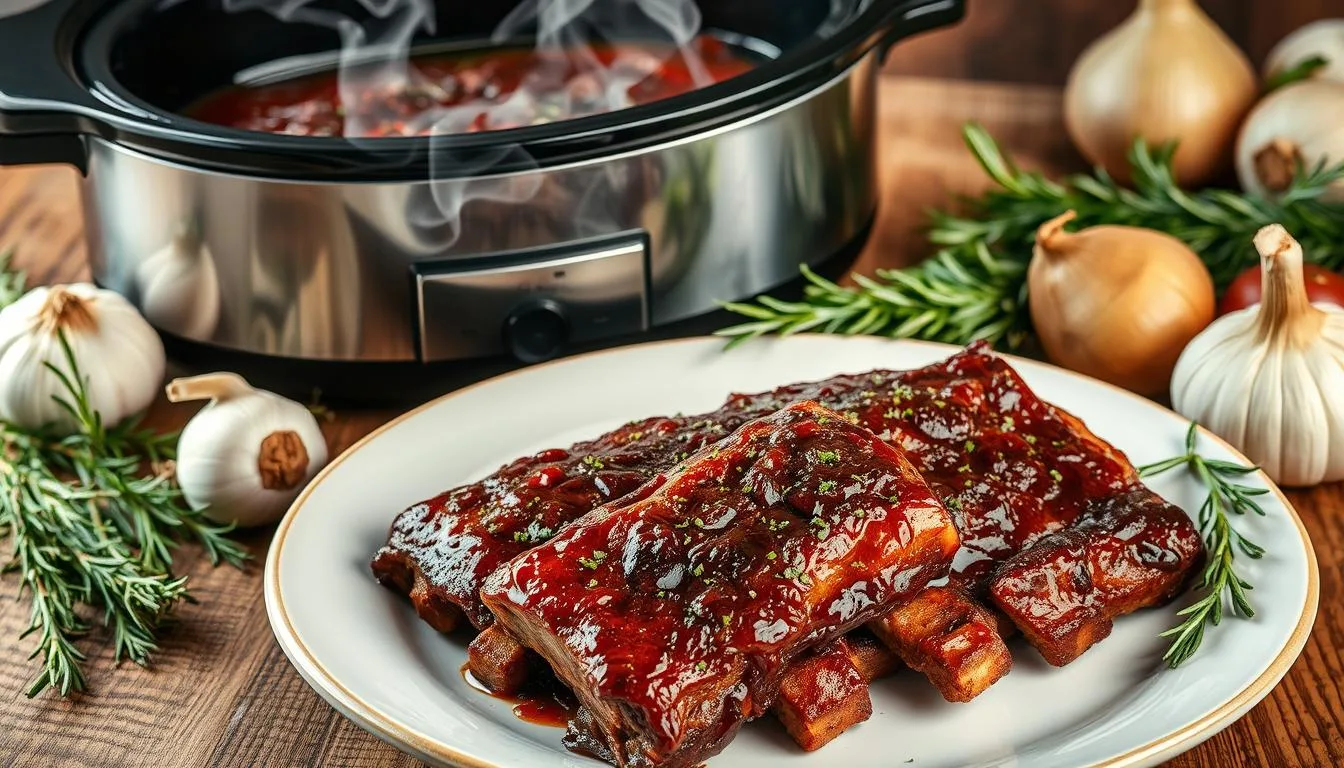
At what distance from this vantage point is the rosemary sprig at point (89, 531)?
2.11m

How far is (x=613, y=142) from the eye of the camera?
239 cm

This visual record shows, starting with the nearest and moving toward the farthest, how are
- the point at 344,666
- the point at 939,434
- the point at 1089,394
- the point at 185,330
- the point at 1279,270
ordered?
1. the point at 344,666
2. the point at 939,434
3. the point at 1279,270
4. the point at 1089,394
5. the point at 185,330

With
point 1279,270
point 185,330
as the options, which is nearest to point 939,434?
point 1279,270

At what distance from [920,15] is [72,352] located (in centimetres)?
171

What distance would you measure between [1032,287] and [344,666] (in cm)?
151

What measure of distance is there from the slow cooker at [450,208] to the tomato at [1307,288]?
77 cm

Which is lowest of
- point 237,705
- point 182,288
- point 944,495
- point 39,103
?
point 237,705

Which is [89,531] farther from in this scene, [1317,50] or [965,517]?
[1317,50]

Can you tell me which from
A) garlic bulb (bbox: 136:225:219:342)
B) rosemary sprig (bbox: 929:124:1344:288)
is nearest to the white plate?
garlic bulb (bbox: 136:225:219:342)

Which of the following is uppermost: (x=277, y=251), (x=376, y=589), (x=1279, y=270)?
(x=1279, y=270)

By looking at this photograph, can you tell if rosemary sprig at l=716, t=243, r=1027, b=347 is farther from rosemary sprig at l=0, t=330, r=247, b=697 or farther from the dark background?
the dark background

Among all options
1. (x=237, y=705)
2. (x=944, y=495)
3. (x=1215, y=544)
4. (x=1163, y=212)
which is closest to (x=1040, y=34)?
(x=1163, y=212)

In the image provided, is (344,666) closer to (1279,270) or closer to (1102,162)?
(1279,270)

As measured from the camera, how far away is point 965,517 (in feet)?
6.30
